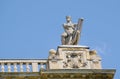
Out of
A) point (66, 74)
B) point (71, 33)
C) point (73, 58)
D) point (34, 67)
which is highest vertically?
point (71, 33)

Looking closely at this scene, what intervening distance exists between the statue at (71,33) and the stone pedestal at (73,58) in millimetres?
473

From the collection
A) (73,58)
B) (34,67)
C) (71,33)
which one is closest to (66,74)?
(73,58)

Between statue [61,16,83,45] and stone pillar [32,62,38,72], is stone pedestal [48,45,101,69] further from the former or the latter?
stone pillar [32,62,38,72]

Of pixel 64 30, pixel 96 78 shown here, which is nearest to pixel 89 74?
pixel 96 78

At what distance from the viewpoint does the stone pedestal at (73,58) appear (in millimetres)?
30312

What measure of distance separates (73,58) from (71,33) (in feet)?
4.74

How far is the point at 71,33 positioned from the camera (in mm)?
31438

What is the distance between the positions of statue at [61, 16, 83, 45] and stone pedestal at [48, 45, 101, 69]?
473 mm

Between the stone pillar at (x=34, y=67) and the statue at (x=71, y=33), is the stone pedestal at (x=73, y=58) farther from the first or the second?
the stone pillar at (x=34, y=67)

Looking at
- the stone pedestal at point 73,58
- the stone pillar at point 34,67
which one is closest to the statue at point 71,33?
the stone pedestal at point 73,58

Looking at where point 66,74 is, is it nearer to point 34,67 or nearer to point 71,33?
point 34,67

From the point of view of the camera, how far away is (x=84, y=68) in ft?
99.3

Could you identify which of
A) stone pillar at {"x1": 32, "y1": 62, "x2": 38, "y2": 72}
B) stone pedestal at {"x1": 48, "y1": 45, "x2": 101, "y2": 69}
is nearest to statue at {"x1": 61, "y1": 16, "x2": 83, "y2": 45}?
stone pedestal at {"x1": 48, "y1": 45, "x2": 101, "y2": 69}

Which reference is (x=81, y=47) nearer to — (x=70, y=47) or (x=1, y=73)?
(x=70, y=47)
